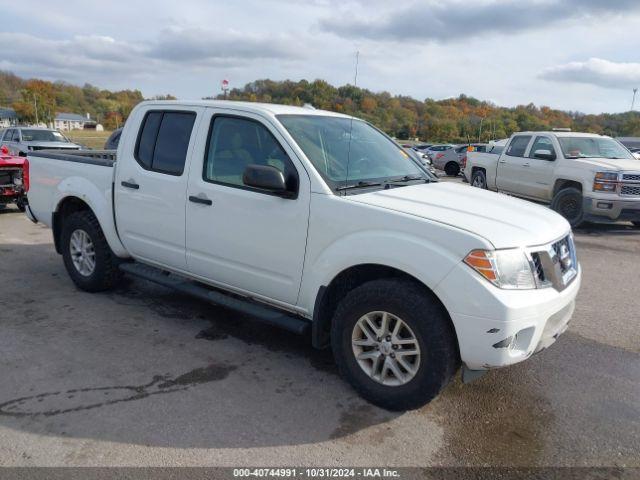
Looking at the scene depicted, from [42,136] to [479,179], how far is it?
1333 cm

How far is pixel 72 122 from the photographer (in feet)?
358

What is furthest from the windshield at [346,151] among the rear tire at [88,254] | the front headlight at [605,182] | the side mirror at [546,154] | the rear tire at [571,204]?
the side mirror at [546,154]

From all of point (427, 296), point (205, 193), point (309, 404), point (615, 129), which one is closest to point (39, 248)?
point (205, 193)

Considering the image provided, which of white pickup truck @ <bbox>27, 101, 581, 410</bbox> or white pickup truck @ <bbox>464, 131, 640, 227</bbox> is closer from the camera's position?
white pickup truck @ <bbox>27, 101, 581, 410</bbox>

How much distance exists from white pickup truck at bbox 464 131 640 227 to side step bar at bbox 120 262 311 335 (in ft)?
26.4

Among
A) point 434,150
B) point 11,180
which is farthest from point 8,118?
point 11,180

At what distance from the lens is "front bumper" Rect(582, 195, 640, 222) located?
977 cm

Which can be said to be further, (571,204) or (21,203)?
(571,204)

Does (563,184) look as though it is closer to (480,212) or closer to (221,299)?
(480,212)

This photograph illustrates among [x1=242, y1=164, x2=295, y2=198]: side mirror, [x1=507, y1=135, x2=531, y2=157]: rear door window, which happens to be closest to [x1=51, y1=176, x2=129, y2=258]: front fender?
[x1=242, y1=164, x2=295, y2=198]: side mirror

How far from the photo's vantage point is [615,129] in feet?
133

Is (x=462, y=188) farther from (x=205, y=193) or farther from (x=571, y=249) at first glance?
(x=205, y=193)

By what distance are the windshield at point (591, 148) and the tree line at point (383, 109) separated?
11.3 feet

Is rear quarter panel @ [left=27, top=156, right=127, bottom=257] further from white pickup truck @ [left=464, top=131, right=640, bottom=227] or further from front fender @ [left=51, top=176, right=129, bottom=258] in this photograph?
white pickup truck @ [left=464, top=131, right=640, bottom=227]
